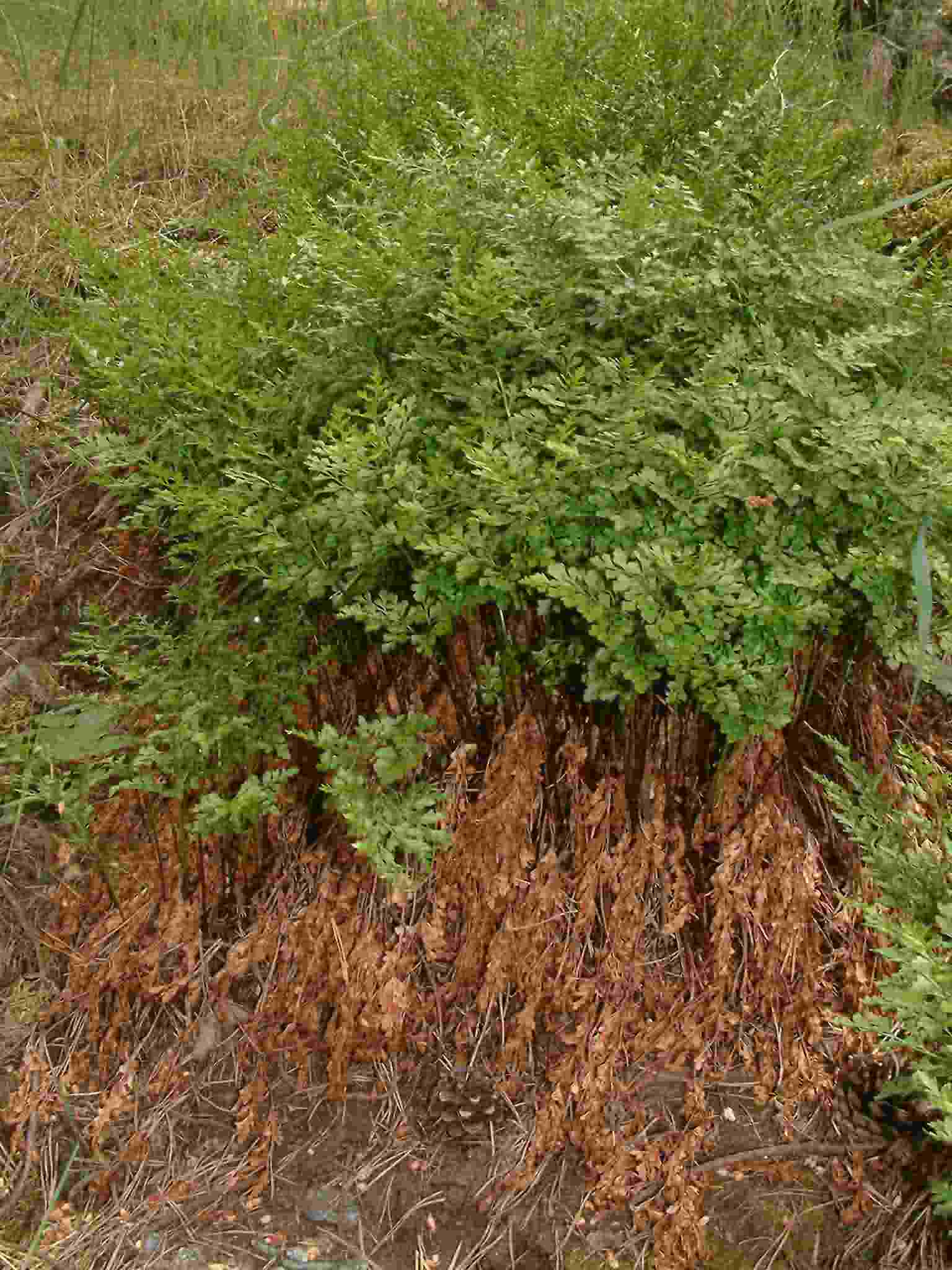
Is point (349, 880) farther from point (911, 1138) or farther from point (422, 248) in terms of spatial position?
point (422, 248)

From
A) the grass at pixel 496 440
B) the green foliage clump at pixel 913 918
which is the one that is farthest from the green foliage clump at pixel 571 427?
the green foliage clump at pixel 913 918

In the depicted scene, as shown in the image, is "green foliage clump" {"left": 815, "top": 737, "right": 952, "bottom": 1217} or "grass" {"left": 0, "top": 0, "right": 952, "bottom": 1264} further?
"grass" {"left": 0, "top": 0, "right": 952, "bottom": 1264}

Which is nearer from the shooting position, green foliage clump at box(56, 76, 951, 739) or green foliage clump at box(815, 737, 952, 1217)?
green foliage clump at box(815, 737, 952, 1217)

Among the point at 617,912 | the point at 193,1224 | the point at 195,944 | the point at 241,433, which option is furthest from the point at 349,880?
the point at 241,433

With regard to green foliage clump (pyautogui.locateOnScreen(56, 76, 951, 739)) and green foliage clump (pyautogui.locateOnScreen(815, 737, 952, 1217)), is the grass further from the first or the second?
green foliage clump (pyautogui.locateOnScreen(815, 737, 952, 1217))

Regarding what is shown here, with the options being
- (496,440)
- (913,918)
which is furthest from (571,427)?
(913,918)

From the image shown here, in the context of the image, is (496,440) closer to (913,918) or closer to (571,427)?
(571,427)

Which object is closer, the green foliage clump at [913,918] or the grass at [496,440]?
the green foliage clump at [913,918]

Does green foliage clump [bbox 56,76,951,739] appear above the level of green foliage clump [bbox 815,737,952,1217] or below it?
above

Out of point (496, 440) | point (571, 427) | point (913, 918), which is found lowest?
point (913, 918)

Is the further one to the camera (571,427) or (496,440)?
(496,440)

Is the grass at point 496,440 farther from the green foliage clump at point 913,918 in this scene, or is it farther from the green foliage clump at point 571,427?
the green foliage clump at point 913,918

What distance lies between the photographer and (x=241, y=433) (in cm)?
234

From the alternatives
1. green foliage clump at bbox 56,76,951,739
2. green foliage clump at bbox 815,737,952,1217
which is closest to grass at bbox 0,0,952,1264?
green foliage clump at bbox 56,76,951,739
